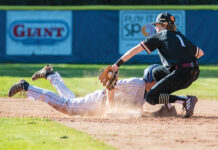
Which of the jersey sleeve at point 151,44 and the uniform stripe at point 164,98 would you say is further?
the uniform stripe at point 164,98

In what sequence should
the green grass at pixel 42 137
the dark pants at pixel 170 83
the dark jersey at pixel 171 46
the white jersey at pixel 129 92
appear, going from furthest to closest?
the white jersey at pixel 129 92 → the dark pants at pixel 170 83 → the dark jersey at pixel 171 46 → the green grass at pixel 42 137

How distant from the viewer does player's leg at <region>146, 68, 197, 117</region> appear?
25.1 ft

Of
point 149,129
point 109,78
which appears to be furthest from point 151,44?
point 149,129

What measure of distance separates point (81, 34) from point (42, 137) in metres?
16.5

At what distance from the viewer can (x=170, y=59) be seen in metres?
7.61

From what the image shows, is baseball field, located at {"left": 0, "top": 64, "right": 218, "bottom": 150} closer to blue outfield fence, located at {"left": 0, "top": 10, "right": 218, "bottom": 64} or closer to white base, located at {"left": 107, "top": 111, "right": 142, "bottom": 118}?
white base, located at {"left": 107, "top": 111, "right": 142, "bottom": 118}

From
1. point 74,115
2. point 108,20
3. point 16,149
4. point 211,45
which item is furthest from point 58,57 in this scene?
point 16,149

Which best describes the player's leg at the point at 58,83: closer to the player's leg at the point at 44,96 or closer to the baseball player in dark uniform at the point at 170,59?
the player's leg at the point at 44,96

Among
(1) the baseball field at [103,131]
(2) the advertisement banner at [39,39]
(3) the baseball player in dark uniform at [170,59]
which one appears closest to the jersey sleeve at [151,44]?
(3) the baseball player in dark uniform at [170,59]

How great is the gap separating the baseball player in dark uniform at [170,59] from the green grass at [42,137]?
5.01ft

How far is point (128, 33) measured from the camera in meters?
22.1

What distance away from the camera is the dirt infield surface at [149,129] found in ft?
18.9

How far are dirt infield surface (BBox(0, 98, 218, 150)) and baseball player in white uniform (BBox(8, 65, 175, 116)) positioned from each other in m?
0.18

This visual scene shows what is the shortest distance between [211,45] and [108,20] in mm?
4309
